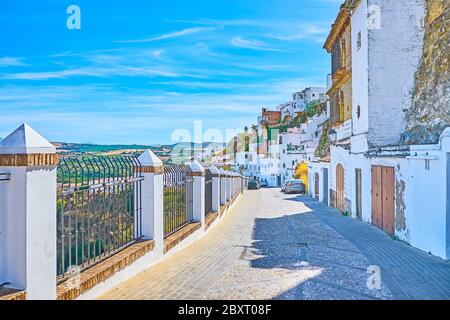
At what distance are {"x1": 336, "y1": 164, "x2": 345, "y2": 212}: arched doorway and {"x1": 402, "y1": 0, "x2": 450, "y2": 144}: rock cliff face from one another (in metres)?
5.69

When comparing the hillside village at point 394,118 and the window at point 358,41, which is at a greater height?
the window at point 358,41

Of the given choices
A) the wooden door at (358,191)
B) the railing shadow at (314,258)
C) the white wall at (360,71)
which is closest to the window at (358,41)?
the white wall at (360,71)

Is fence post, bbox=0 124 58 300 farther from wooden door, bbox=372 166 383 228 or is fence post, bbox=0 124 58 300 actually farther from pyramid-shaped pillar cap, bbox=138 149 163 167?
wooden door, bbox=372 166 383 228

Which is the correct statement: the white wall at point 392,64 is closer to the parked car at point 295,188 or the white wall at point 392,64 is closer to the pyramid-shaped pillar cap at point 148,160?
the pyramid-shaped pillar cap at point 148,160

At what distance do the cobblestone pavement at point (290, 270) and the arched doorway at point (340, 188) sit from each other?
837 cm

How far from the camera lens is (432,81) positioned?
15797 mm

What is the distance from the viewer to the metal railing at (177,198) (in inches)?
375

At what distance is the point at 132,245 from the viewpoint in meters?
7.69

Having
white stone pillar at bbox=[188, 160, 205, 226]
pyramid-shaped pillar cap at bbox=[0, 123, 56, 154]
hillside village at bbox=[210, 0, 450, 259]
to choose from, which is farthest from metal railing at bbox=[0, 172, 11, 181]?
hillside village at bbox=[210, 0, 450, 259]

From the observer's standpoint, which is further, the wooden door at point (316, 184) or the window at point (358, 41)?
the wooden door at point (316, 184)

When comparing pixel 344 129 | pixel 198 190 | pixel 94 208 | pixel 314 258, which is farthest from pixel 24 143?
pixel 344 129

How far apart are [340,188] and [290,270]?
1501cm

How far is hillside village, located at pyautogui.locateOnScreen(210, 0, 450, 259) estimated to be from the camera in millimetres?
10633

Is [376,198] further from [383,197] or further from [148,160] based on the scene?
[148,160]
